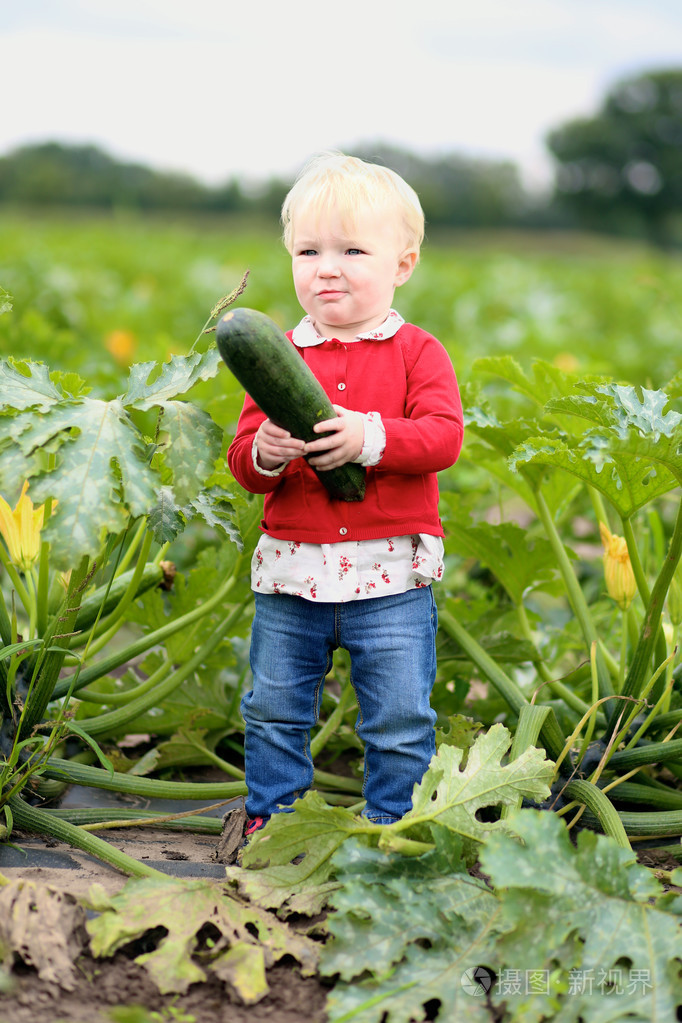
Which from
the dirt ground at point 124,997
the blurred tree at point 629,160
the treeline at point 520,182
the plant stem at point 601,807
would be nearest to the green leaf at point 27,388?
the dirt ground at point 124,997

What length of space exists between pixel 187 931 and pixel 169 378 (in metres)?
1.03

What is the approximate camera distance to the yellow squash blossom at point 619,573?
7.90ft

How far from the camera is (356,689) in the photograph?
7.04ft

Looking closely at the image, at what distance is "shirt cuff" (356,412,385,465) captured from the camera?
196cm

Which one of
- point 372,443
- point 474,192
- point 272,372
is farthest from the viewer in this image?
point 474,192

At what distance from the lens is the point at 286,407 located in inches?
74.5

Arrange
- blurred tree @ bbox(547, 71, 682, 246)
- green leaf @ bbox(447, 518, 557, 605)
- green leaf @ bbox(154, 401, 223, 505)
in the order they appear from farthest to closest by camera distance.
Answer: blurred tree @ bbox(547, 71, 682, 246), green leaf @ bbox(447, 518, 557, 605), green leaf @ bbox(154, 401, 223, 505)

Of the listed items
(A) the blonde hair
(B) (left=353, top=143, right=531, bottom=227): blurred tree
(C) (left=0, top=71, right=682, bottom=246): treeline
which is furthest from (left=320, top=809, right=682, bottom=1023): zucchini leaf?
(B) (left=353, top=143, right=531, bottom=227): blurred tree

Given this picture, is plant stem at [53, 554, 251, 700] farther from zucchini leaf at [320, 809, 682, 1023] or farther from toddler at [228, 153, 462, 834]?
zucchini leaf at [320, 809, 682, 1023]

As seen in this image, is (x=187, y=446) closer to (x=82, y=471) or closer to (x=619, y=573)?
(x=82, y=471)

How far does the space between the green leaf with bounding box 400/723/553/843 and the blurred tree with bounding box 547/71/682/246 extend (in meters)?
73.1

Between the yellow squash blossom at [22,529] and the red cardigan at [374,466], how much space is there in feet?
1.40

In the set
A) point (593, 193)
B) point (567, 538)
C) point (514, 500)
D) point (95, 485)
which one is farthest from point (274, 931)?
point (593, 193)

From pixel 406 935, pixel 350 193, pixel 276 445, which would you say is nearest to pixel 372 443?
pixel 276 445
